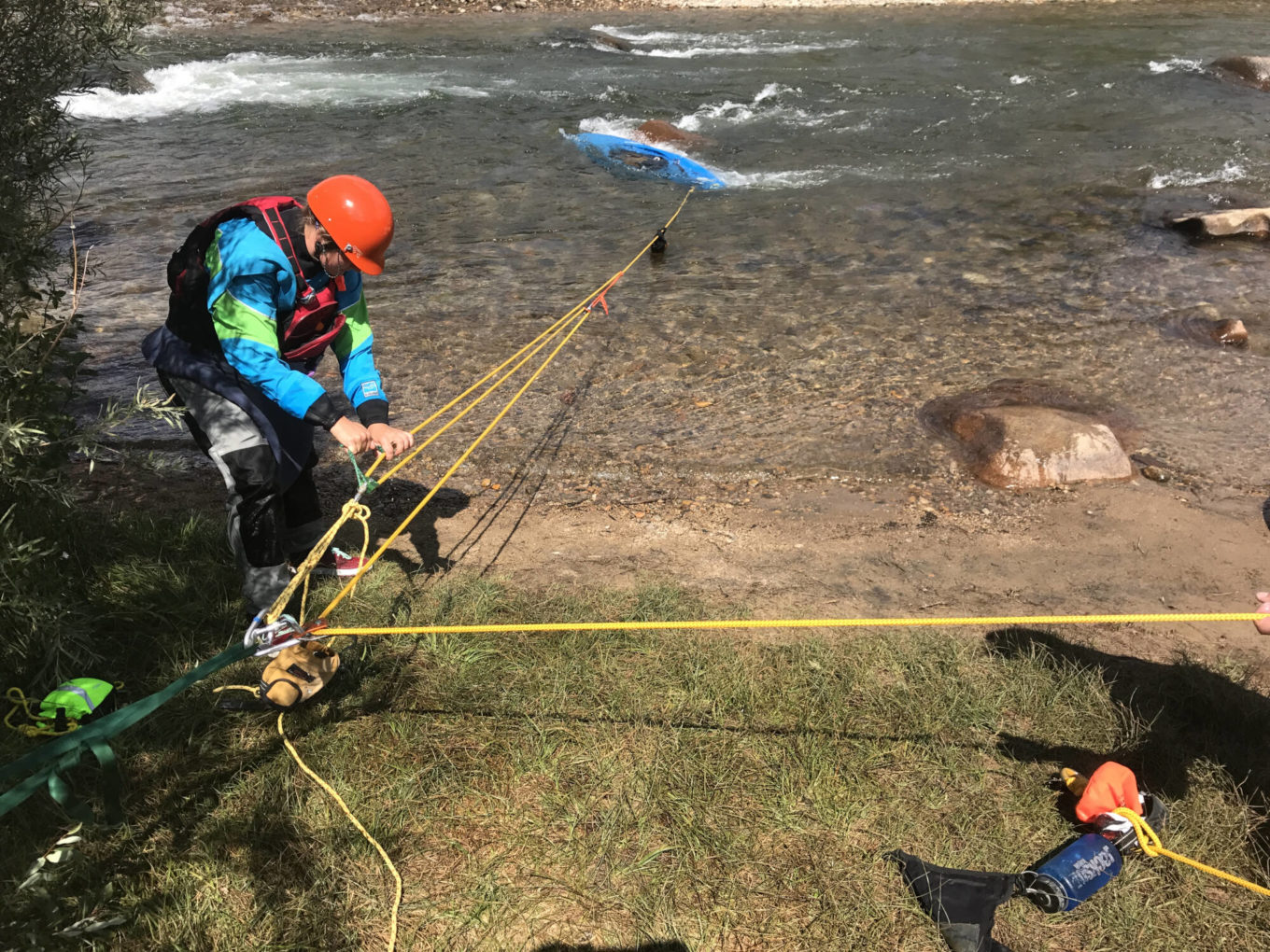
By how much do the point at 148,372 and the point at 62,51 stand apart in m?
3.72

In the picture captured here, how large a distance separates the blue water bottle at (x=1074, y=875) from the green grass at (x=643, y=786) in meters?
0.06

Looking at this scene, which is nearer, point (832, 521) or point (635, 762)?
point (635, 762)

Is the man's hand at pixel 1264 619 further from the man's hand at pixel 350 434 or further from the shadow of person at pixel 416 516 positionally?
the shadow of person at pixel 416 516

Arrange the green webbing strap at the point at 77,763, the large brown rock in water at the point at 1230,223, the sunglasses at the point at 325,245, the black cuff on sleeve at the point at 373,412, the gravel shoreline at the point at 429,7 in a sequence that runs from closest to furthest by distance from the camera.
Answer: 1. the green webbing strap at the point at 77,763
2. the sunglasses at the point at 325,245
3. the black cuff on sleeve at the point at 373,412
4. the large brown rock in water at the point at 1230,223
5. the gravel shoreline at the point at 429,7

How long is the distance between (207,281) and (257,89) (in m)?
15.7

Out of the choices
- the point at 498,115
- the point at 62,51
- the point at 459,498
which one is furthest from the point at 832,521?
the point at 498,115

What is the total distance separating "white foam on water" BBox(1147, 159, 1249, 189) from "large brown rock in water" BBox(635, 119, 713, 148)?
6.08 meters

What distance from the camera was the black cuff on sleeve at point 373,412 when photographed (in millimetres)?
3875

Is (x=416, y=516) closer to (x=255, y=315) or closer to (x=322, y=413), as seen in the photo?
(x=322, y=413)

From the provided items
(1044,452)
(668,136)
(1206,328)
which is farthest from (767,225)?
(1044,452)

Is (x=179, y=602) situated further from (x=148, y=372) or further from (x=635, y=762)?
(x=148, y=372)

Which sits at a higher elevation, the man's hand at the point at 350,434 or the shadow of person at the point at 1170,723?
the man's hand at the point at 350,434

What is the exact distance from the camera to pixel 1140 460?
603 cm

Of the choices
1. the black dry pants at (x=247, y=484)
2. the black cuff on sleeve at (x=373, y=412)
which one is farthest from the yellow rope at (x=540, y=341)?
the black dry pants at (x=247, y=484)
